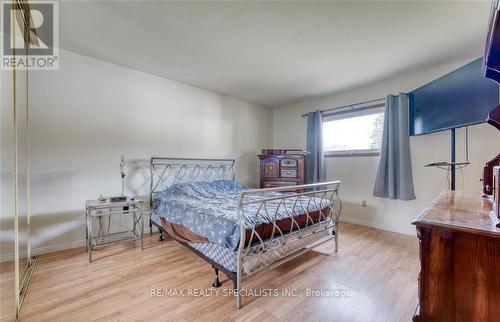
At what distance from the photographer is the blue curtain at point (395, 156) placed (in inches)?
127

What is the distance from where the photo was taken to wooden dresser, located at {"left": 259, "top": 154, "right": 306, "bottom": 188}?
4.10 meters

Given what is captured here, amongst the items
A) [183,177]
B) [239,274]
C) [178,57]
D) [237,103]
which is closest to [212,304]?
[239,274]

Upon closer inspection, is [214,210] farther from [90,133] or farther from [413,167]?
[413,167]

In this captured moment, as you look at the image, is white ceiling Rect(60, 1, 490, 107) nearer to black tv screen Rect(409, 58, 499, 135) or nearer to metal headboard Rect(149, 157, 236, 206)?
black tv screen Rect(409, 58, 499, 135)

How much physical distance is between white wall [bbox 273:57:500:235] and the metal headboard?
184 cm

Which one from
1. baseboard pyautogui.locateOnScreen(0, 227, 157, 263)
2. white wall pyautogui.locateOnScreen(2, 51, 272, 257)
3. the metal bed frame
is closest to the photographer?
the metal bed frame

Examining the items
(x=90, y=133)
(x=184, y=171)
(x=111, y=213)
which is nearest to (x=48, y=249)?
(x=111, y=213)

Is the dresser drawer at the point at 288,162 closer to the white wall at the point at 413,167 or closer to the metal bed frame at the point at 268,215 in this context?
the white wall at the point at 413,167

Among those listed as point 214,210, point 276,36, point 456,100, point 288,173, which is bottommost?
point 214,210

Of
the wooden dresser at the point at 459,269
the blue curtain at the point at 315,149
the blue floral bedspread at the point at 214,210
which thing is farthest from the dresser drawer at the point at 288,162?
the wooden dresser at the point at 459,269

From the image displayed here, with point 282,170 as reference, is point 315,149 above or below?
above

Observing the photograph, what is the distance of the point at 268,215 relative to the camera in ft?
6.33

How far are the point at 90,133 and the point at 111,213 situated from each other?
1150 millimetres

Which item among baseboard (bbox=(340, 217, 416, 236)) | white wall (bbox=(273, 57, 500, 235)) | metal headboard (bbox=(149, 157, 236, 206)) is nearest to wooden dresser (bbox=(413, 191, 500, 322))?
white wall (bbox=(273, 57, 500, 235))
